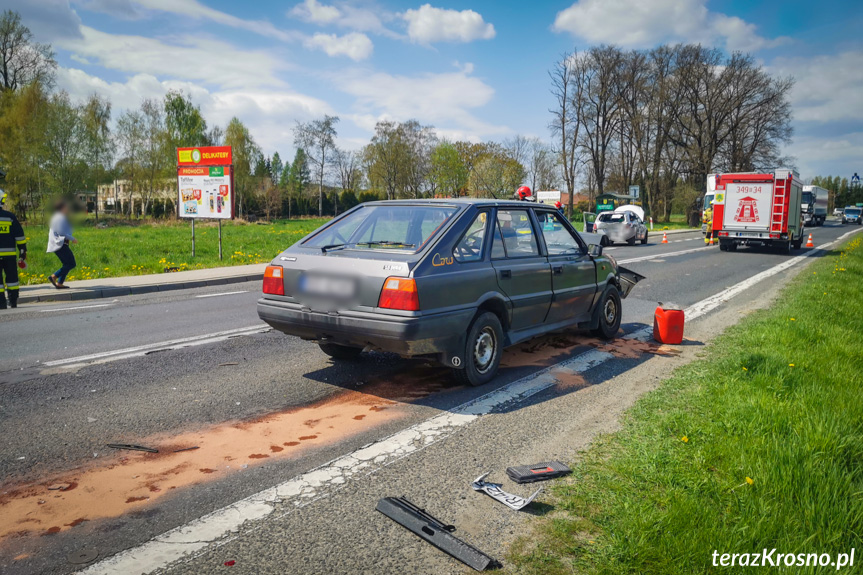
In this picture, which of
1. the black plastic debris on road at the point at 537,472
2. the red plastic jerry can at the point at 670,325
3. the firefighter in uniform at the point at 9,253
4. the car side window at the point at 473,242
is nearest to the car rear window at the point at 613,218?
the red plastic jerry can at the point at 670,325

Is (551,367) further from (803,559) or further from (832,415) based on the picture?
(803,559)

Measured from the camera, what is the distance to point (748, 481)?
3170mm

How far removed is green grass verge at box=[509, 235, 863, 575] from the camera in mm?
2623

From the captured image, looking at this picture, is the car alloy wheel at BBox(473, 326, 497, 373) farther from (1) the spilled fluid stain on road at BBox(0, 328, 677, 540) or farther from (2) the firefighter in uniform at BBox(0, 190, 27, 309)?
(2) the firefighter in uniform at BBox(0, 190, 27, 309)

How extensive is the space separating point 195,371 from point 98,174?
4100 cm

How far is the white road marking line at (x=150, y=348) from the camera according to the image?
594 cm

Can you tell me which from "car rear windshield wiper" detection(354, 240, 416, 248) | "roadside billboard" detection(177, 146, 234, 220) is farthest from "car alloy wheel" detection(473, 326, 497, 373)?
"roadside billboard" detection(177, 146, 234, 220)

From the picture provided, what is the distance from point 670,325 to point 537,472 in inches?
173

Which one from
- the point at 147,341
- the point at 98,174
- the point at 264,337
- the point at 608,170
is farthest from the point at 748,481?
the point at 608,170

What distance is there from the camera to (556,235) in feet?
21.3

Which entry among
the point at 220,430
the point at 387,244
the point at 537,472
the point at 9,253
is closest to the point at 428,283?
the point at 387,244

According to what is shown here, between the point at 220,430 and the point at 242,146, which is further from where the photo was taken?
the point at 242,146

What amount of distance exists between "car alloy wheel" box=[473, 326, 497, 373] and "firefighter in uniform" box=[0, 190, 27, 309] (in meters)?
8.94

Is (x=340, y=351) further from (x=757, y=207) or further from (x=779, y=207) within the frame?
(x=779, y=207)
